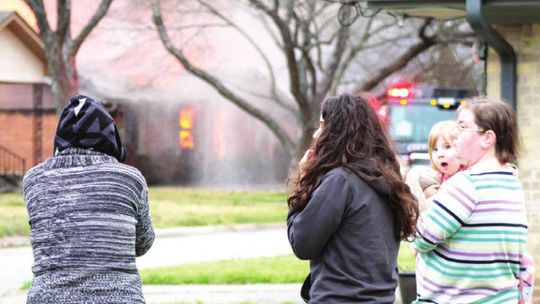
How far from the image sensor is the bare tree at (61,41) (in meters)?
20.2

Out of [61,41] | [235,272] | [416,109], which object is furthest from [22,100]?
[235,272]

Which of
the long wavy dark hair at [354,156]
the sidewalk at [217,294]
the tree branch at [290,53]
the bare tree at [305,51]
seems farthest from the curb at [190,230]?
the long wavy dark hair at [354,156]

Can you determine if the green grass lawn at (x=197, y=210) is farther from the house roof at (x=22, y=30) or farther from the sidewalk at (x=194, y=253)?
the house roof at (x=22, y=30)

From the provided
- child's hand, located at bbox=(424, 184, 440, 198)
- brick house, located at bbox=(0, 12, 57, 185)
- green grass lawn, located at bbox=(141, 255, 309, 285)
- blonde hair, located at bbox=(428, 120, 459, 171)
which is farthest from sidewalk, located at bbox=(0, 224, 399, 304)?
brick house, located at bbox=(0, 12, 57, 185)

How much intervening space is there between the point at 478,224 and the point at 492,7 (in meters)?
4.19

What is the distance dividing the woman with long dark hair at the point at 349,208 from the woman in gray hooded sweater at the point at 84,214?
66cm

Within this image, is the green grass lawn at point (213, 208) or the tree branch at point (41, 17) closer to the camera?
the green grass lawn at point (213, 208)

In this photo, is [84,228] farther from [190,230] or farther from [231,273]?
[190,230]

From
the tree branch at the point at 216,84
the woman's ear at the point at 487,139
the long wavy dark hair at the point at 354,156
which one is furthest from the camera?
the tree branch at the point at 216,84

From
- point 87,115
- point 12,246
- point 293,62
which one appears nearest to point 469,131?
point 87,115

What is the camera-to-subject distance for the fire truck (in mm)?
19953

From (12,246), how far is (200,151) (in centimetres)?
1862

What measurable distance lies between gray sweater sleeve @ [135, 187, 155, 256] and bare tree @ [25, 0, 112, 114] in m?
16.3

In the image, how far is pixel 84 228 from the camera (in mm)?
3891
